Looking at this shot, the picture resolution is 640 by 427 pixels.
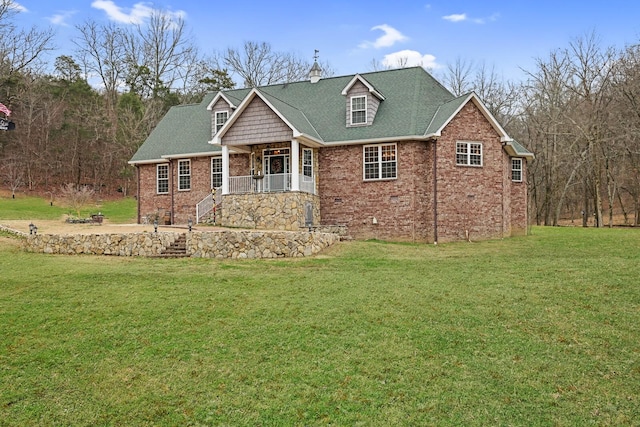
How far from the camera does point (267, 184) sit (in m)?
21.3

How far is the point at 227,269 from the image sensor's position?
43.9ft

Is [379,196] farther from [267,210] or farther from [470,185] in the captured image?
[267,210]

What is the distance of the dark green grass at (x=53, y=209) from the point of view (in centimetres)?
2886

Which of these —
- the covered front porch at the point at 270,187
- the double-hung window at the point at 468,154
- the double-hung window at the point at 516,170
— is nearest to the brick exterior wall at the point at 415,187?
the double-hung window at the point at 468,154

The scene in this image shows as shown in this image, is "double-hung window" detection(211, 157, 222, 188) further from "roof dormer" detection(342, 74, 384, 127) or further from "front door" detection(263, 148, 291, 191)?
"roof dormer" detection(342, 74, 384, 127)

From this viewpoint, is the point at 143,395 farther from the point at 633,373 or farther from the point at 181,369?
the point at 633,373

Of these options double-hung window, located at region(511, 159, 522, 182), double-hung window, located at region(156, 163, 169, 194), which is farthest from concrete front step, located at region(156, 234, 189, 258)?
double-hung window, located at region(511, 159, 522, 182)

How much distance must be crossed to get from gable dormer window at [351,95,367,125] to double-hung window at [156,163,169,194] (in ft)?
32.3

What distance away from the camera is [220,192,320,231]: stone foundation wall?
19547 millimetres

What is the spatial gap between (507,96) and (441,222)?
25.3 metres

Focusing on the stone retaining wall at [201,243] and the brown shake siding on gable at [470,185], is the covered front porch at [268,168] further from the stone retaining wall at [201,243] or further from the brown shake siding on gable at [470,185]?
the brown shake siding on gable at [470,185]

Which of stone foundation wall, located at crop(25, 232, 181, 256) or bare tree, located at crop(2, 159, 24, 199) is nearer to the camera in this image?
stone foundation wall, located at crop(25, 232, 181, 256)

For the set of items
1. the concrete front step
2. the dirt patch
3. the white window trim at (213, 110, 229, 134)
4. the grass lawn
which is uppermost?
the white window trim at (213, 110, 229, 134)

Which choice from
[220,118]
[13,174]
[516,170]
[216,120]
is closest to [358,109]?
[220,118]
